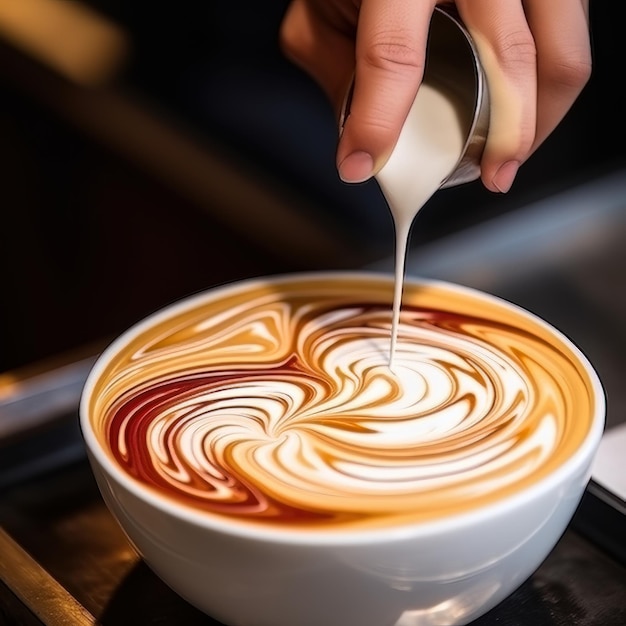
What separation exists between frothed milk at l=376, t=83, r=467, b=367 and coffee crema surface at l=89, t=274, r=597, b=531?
62 mm

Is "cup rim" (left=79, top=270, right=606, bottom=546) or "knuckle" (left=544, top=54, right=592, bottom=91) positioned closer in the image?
"cup rim" (left=79, top=270, right=606, bottom=546)

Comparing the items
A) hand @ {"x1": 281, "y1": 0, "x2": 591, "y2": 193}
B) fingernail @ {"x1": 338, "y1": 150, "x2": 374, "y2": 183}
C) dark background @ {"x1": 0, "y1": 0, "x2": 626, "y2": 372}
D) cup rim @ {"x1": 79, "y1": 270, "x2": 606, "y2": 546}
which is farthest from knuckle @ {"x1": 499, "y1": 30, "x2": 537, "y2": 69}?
dark background @ {"x1": 0, "y1": 0, "x2": 626, "y2": 372}

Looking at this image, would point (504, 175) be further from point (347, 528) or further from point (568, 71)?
point (347, 528)

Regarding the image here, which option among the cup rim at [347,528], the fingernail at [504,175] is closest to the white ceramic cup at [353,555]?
the cup rim at [347,528]

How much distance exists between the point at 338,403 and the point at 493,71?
28 cm

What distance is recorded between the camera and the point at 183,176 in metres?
1.74

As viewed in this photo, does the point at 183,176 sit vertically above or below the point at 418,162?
below

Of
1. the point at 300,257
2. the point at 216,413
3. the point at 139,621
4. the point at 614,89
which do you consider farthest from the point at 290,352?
the point at 614,89

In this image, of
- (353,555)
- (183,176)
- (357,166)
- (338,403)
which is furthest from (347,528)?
(183,176)

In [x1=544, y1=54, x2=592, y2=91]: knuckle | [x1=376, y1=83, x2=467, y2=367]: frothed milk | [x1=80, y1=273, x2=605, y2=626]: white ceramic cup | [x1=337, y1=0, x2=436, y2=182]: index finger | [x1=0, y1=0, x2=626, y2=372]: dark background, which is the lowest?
[x1=0, y1=0, x2=626, y2=372]: dark background

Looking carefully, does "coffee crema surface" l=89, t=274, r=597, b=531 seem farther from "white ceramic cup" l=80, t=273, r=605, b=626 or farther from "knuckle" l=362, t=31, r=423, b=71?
"knuckle" l=362, t=31, r=423, b=71

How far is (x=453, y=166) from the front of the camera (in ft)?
2.84

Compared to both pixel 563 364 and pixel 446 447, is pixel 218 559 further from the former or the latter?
pixel 563 364

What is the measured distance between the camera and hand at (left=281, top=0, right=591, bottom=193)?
0.77 meters
